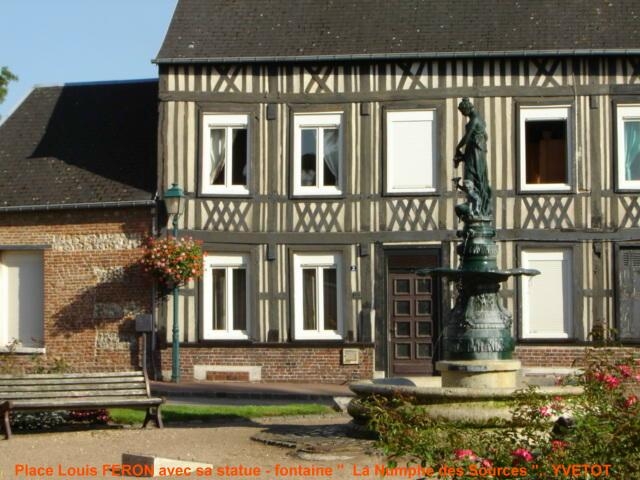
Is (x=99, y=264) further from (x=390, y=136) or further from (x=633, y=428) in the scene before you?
(x=633, y=428)

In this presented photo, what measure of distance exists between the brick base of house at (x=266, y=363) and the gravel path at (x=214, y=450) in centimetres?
846

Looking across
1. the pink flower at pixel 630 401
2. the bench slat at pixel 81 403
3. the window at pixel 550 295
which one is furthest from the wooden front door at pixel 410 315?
the pink flower at pixel 630 401

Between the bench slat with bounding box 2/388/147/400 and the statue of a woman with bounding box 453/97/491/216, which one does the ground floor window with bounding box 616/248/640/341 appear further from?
the bench slat with bounding box 2/388/147/400

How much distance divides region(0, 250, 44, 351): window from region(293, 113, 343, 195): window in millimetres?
5345

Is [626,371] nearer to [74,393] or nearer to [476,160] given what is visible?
[476,160]

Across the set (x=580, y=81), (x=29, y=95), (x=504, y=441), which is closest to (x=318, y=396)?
(x=580, y=81)

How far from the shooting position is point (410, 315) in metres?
24.0

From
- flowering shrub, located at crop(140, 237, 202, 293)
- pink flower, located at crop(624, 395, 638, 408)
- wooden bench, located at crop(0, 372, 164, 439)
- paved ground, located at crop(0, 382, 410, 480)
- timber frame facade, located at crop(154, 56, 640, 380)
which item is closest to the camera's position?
pink flower, located at crop(624, 395, 638, 408)

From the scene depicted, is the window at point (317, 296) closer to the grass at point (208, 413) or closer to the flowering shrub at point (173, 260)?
the flowering shrub at point (173, 260)

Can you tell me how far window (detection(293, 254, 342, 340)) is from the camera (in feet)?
78.3

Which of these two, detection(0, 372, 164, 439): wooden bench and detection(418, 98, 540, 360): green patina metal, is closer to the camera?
detection(418, 98, 540, 360): green patina metal

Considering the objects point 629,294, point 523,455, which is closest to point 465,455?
point 523,455

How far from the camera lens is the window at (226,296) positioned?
78.8 ft

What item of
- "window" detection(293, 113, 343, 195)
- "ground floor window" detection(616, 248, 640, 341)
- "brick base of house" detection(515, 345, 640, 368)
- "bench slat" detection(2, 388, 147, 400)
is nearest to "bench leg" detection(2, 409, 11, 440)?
"bench slat" detection(2, 388, 147, 400)
